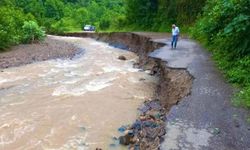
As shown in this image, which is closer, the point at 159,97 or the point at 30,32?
the point at 159,97

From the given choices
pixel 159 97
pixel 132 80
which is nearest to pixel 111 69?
pixel 132 80

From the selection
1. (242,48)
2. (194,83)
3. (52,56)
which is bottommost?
(52,56)

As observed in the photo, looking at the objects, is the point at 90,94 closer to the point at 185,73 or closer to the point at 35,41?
the point at 185,73

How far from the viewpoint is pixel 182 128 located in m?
8.23

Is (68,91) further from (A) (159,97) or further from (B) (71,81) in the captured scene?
(A) (159,97)

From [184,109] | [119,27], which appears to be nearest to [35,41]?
[119,27]

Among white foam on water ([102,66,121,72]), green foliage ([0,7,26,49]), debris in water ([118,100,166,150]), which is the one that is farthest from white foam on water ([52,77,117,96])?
green foliage ([0,7,26,49])

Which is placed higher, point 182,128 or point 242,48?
point 242,48

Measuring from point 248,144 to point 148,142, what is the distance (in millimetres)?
2215

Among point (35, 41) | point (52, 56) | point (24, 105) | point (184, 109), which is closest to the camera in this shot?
point (184, 109)

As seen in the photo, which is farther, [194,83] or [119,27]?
[119,27]

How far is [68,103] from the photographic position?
13047 millimetres

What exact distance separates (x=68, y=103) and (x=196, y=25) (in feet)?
50.9

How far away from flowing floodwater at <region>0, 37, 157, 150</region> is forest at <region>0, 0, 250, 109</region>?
3574 millimetres
